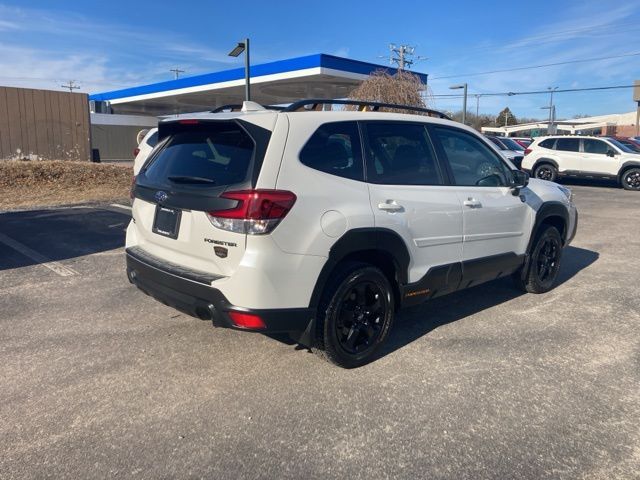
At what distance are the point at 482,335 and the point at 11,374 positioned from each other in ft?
11.7

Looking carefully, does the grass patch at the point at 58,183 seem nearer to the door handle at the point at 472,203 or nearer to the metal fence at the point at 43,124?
the metal fence at the point at 43,124

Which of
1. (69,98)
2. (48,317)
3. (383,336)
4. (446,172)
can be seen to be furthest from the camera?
(69,98)

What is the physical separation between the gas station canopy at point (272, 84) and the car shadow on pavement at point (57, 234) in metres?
14.7

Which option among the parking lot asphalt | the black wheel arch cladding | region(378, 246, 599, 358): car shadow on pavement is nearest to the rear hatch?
the black wheel arch cladding

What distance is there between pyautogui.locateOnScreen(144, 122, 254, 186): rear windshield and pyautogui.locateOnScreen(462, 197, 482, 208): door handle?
6.56ft

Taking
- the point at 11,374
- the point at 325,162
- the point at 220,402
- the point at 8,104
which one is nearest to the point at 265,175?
the point at 325,162

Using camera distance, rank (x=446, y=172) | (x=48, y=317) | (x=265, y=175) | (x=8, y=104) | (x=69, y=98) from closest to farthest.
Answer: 1. (x=265, y=175)
2. (x=446, y=172)
3. (x=48, y=317)
4. (x=8, y=104)
5. (x=69, y=98)

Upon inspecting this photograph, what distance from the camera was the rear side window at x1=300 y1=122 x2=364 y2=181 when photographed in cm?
338

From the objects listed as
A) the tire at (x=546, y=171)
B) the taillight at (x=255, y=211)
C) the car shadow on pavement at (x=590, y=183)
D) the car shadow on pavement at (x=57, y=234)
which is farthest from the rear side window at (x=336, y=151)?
the car shadow on pavement at (x=590, y=183)

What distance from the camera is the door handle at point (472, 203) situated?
434 cm

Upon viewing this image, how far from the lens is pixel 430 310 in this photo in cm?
496

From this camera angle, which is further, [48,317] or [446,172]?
[48,317]

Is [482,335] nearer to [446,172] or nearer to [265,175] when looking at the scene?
[446,172]

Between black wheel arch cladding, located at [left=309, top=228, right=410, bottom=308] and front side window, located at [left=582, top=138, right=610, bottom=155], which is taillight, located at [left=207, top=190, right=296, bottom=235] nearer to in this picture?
black wheel arch cladding, located at [left=309, top=228, right=410, bottom=308]
